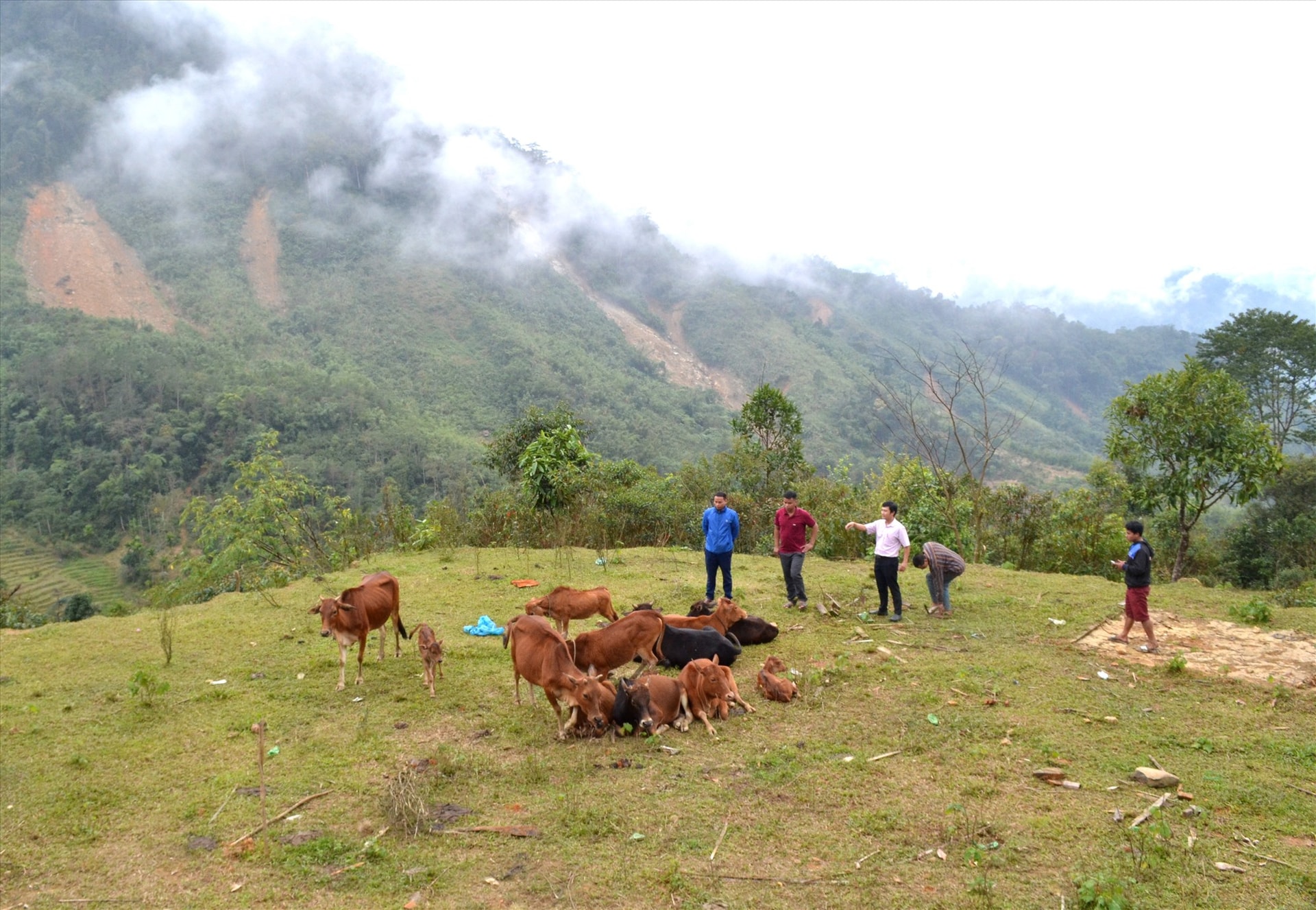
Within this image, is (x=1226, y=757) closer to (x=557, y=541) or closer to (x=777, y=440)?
(x=557, y=541)

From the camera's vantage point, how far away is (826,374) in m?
94.1

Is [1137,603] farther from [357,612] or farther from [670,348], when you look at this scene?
[670,348]

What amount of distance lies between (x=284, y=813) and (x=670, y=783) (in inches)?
119

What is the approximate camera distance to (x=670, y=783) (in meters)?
6.33

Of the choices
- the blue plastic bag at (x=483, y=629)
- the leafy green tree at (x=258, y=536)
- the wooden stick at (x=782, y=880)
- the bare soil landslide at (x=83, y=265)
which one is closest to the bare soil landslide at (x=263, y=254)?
the bare soil landslide at (x=83, y=265)

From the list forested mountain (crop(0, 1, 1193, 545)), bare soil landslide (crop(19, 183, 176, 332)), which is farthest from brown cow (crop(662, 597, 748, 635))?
bare soil landslide (crop(19, 183, 176, 332))

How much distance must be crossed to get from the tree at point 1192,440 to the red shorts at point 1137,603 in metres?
7.91

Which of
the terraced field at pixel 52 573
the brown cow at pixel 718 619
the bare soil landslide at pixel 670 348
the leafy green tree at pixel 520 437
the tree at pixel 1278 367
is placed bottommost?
the terraced field at pixel 52 573

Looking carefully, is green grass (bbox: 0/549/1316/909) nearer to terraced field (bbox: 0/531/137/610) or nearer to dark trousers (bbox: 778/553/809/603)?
dark trousers (bbox: 778/553/809/603)

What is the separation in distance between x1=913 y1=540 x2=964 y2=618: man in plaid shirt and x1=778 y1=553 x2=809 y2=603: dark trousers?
193 cm

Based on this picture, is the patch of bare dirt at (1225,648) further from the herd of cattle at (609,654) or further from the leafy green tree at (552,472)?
the leafy green tree at (552,472)

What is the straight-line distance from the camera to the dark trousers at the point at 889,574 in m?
11.3

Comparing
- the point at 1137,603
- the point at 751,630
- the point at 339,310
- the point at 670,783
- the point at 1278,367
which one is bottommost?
the point at 670,783

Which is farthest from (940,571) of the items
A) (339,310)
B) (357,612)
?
(339,310)
